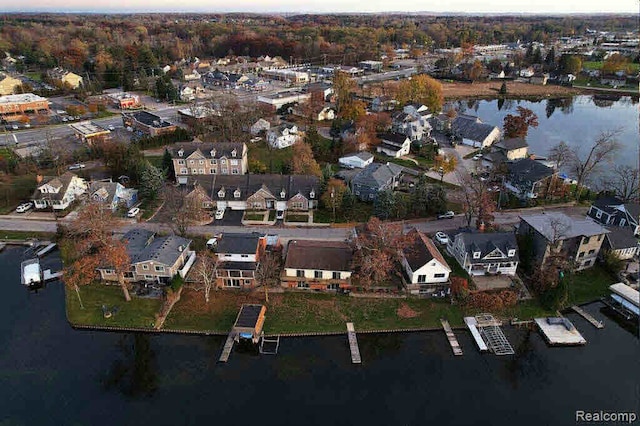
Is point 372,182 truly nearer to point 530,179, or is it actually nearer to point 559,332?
point 530,179

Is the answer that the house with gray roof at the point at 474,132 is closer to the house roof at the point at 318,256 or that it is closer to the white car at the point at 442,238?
the white car at the point at 442,238

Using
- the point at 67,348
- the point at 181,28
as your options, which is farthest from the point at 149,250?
the point at 181,28

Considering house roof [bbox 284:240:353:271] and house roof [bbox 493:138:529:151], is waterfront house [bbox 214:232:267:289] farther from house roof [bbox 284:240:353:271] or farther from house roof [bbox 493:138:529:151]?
house roof [bbox 493:138:529:151]

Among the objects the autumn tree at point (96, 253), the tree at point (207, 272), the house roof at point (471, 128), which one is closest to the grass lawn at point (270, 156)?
the tree at point (207, 272)

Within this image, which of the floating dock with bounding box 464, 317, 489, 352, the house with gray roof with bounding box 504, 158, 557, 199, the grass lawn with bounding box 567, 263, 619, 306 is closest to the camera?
the floating dock with bounding box 464, 317, 489, 352

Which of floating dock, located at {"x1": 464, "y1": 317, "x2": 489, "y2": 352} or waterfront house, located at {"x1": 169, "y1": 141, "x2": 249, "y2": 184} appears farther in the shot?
waterfront house, located at {"x1": 169, "y1": 141, "x2": 249, "y2": 184}

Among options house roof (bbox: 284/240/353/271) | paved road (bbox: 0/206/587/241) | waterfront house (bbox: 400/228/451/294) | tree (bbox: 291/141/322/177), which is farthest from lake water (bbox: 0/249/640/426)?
tree (bbox: 291/141/322/177)
